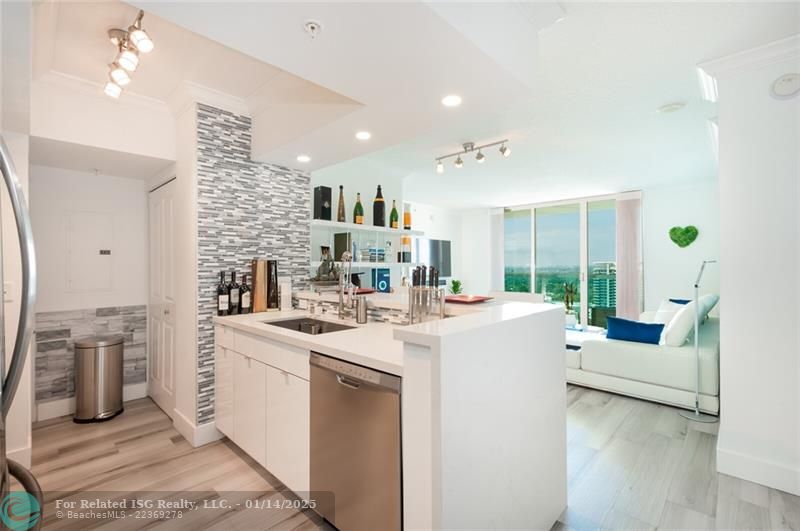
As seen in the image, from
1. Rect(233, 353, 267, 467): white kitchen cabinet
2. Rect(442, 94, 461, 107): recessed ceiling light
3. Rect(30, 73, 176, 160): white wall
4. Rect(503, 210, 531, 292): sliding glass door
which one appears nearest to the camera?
Rect(442, 94, 461, 107): recessed ceiling light

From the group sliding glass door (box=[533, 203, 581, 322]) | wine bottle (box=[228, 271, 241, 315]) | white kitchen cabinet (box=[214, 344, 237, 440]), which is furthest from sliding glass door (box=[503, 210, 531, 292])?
white kitchen cabinet (box=[214, 344, 237, 440])

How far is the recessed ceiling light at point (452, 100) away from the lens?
1958 millimetres

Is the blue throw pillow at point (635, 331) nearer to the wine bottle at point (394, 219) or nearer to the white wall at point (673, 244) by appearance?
the wine bottle at point (394, 219)

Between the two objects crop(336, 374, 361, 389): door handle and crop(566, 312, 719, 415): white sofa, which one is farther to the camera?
crop(566, 312, 719, 415): white sofa

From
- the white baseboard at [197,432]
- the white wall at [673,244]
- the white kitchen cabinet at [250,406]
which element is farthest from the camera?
the white wall at [673,244]

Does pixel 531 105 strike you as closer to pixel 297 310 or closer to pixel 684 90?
pixel 684 90

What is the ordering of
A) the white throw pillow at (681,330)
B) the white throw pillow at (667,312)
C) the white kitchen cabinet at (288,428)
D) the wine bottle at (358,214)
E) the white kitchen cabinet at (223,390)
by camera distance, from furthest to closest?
the white throw pillow at (667,312), the wine bottle at (358,214), the white throw pillow at (681,330), the white kitchen cabinet at (223,390), the white kitchen cabinet at (288,428)

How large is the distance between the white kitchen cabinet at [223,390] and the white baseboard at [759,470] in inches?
120

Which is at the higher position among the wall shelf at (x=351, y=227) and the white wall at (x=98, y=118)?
the white wall at (x=98, y=118)

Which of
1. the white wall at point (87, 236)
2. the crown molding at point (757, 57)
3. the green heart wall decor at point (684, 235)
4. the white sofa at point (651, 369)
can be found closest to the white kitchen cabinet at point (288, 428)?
the white wall at point (87, 236)

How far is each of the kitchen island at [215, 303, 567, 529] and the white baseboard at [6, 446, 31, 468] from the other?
1.43 m

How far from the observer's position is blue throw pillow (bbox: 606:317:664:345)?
11.5 ft

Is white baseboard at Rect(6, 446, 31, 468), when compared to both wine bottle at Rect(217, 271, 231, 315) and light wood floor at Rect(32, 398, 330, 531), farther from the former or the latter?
wine bottle at Rect(217, 271, 231, 315)

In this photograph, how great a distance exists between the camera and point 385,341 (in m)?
1.84
